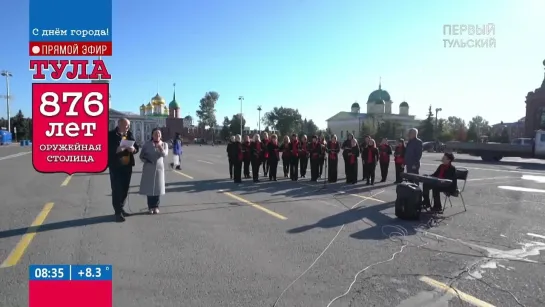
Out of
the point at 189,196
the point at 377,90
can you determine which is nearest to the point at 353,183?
the point at 189,196

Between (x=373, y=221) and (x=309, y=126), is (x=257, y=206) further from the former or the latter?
(x=309, y=126)

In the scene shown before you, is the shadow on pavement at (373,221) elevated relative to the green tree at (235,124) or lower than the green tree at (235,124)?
lower

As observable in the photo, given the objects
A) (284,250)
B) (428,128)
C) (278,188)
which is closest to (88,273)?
(284,250)

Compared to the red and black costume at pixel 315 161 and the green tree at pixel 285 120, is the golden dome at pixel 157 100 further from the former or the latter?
the red and black costume at pixel 315 161

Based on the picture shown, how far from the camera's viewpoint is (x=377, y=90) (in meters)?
111

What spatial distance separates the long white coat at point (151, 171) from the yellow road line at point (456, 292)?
16.7 feet

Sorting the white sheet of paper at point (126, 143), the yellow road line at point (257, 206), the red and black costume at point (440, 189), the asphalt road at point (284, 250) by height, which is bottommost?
the asphalt road at point (284, 250)

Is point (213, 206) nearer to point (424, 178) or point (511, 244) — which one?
point (424, 178)

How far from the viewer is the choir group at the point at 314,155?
12891 millimetres

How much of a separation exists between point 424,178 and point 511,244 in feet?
7.51
